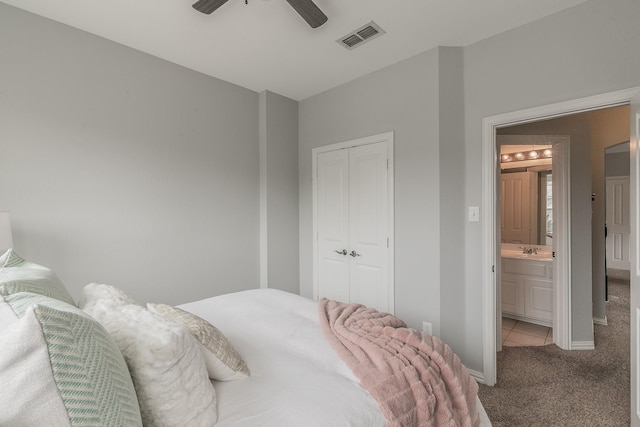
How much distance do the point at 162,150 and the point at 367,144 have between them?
195 cm

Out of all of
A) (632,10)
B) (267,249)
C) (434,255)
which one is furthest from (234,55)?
(632,10)

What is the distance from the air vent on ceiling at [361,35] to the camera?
7.75ft

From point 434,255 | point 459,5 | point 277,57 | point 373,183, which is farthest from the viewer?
point 373,183

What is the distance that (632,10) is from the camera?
1.91 metres

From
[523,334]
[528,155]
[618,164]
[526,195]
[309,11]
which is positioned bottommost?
[523,334]

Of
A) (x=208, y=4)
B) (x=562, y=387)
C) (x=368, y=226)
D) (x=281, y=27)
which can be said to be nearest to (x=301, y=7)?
(x=208, y=4)

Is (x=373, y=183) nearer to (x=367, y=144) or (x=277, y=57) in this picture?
(x=367, y=144)

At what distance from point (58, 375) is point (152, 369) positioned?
27cm

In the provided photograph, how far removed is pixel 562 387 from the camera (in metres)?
2.38

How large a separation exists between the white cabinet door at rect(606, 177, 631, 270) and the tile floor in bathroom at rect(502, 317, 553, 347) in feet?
15.5

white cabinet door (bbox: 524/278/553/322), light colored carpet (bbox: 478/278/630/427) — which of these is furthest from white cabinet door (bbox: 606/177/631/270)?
white cabinet door (bbox: 524/278/553/322)

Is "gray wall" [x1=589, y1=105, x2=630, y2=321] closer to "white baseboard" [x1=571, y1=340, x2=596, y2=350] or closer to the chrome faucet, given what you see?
the chrome faucet

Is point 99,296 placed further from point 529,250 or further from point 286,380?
point 529,250

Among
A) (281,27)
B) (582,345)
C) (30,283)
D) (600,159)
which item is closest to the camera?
(30,283)
